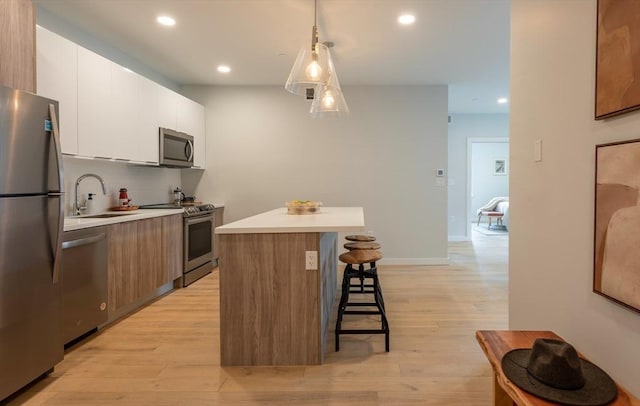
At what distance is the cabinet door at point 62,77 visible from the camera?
2475mm

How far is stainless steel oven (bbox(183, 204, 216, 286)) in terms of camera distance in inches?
159

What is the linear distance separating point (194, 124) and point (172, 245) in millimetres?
1816

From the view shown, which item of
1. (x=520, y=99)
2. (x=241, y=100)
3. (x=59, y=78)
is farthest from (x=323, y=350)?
(x=241, y=100)

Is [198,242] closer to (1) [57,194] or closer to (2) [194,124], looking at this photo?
(2) [194,124]

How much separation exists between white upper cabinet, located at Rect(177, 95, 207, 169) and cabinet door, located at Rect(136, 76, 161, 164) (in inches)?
20.6

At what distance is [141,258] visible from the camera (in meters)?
3.22

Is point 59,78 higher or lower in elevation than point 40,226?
higher

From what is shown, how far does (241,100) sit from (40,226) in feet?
11.6

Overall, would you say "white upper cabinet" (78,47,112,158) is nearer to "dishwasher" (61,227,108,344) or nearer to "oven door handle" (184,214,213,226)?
"dishwasher" (61,227,108,344)

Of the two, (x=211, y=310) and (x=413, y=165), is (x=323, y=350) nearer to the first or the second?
(x=211, y=310)

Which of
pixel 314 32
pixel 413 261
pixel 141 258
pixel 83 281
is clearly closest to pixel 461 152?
pixel 413 261

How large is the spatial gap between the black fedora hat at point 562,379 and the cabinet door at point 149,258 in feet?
9.86

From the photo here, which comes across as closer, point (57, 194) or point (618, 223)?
point (618, 223)

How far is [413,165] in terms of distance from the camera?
199 inches
